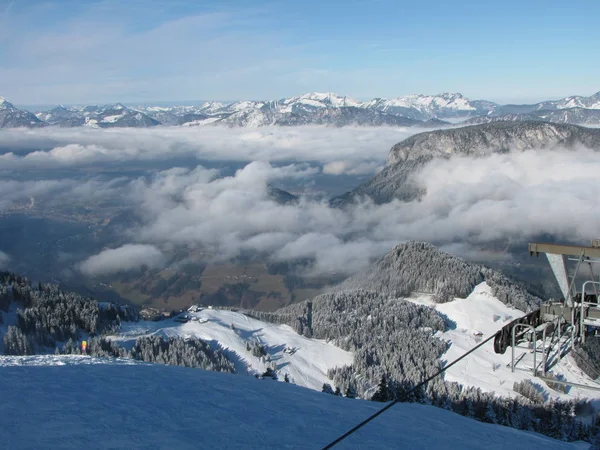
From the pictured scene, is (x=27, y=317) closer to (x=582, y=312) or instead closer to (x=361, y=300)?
(x=361, y=300)

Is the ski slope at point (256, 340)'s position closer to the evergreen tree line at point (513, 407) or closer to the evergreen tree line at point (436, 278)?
the evergreen tree line at point (513, 407)

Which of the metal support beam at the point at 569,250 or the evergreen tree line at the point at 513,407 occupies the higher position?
the metal support beam at the point at 569,250

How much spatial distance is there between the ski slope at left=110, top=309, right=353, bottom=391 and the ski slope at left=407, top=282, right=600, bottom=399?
2414 centimetres

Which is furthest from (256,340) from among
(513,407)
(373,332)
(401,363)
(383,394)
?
(513,407)

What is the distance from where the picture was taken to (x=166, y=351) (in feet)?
273

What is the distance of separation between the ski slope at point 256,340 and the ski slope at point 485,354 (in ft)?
79.2

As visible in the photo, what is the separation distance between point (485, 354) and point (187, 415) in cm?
8803

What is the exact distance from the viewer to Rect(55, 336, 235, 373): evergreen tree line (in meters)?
77.9

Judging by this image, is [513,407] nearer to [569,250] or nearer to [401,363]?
[401,363]

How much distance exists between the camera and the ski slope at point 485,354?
81938 millimetres

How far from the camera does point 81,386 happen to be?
24.4m

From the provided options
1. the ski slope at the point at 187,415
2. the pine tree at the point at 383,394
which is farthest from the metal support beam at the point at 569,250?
the pine tree at the point at 383,394

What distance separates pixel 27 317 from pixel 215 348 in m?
34.5

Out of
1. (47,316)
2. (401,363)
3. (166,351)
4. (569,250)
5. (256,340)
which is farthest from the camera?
(256,340)
